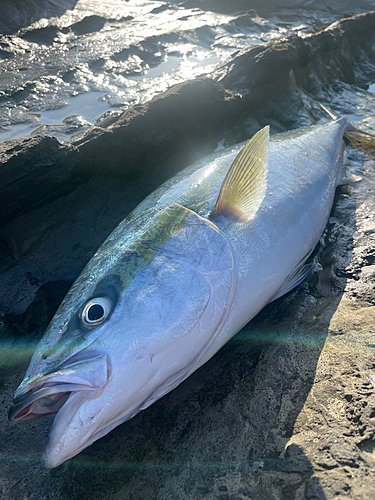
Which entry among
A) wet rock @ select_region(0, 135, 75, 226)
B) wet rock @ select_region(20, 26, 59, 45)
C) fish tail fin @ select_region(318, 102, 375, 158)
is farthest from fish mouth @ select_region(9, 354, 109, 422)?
wet rock @ select_region(20, 26, 59, 45)

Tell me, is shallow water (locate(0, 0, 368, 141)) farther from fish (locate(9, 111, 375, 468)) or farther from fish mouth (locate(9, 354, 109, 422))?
fish mouth (locate(9, 354, 109, 422))

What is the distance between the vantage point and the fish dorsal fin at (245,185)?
2.15 metres

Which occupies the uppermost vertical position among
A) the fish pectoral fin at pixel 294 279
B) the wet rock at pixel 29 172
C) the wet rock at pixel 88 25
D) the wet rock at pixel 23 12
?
the wet rock at pixel 23 12

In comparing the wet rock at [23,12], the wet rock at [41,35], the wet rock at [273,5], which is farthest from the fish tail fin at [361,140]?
the wet rock at [273,5]

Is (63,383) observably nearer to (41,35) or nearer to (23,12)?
(41,35)

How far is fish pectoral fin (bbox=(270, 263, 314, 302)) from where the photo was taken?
2306mm

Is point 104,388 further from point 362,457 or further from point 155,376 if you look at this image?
→ point 362,457

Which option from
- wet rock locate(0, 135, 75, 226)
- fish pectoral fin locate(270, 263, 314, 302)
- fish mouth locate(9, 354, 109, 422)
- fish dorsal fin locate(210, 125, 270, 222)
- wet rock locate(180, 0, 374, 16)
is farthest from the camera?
wet rock locate(180, 0, 374, 16)

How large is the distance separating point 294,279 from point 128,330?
1357mm

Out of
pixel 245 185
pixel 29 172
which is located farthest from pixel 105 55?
pixel 245 185

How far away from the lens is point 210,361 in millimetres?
2037

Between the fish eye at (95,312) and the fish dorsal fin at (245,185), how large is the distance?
0.92 meters

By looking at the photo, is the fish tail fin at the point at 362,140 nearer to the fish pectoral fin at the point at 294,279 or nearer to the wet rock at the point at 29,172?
the fish pectoral fin at the point at 294,279

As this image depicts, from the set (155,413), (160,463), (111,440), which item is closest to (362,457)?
(160,463)
